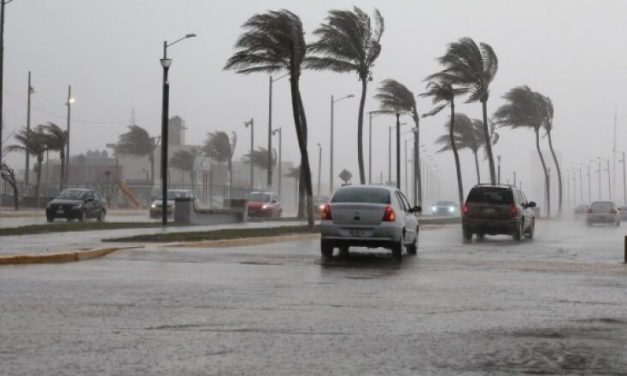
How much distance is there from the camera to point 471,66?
185 ft

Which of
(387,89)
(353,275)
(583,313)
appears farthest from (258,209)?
(583,313)

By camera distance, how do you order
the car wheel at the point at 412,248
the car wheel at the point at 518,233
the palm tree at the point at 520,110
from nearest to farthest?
the car wheel at the point at 412,248 < the car wheel at the point at 518,233 < the palm tree at the point at 520,110

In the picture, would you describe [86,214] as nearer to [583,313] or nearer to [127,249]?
[127,249]

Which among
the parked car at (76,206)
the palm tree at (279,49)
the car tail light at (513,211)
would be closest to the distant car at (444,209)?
the parked car at (76,206)

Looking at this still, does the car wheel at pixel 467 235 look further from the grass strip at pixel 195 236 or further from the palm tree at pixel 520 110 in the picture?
the palm tree at pixel 520 110

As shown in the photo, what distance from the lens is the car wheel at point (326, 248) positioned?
1950 cm

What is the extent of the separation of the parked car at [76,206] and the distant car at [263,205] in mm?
12846

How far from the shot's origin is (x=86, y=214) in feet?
132

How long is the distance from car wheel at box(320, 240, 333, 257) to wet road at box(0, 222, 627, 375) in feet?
7.24

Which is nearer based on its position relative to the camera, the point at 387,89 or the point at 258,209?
the point at 258,209

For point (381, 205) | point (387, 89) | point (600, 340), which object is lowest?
point (600, 340)

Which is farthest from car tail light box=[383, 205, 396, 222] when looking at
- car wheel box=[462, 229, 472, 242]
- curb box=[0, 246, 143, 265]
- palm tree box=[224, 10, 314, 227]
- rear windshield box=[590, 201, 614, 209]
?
rear windshield box=[590, 201, 614, 209]

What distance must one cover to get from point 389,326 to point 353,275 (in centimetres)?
617

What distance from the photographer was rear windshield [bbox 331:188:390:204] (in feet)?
64.5
